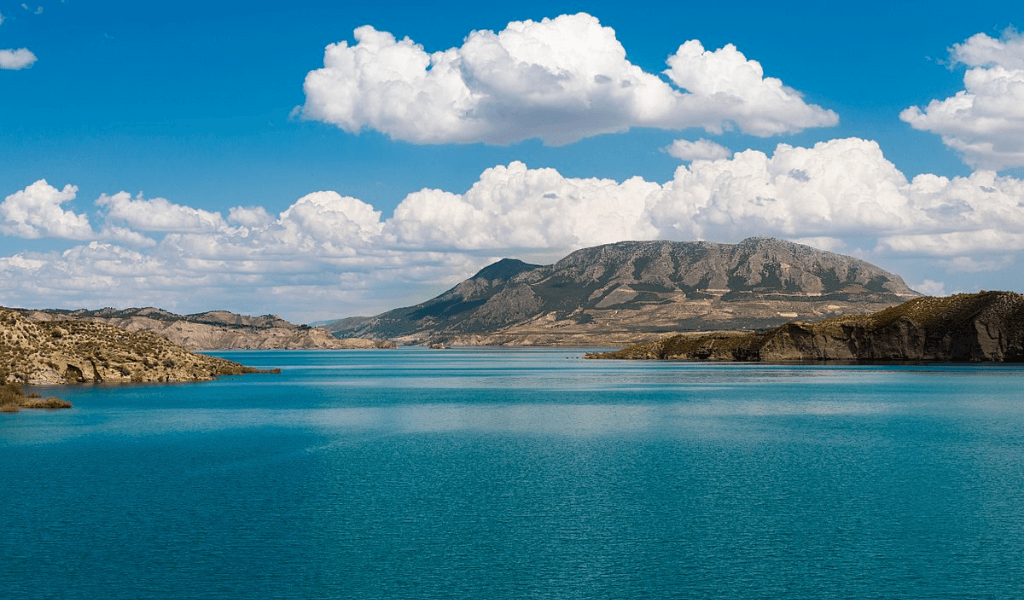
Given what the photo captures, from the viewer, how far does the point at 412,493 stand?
160 ft

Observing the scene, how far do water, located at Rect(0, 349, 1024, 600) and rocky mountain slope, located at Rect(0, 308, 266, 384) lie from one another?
41537mm

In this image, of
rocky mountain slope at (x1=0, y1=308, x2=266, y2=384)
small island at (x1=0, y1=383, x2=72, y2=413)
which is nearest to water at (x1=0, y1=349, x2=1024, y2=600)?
small island at (x1=0, y1=383, x2=72, y2=413)

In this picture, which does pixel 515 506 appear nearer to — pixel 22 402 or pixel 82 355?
pixel 22 402

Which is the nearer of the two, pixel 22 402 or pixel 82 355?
pixel 22 402

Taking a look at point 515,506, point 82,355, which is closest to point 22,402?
point 82,355

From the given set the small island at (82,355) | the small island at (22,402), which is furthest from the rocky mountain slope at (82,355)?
the small island at (22,402)

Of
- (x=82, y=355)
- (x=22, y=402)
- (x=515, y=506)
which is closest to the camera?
(x=515, y=506)

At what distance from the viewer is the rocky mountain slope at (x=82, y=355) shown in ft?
429

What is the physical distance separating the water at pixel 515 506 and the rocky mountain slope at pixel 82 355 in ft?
136

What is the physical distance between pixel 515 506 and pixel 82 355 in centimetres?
11932

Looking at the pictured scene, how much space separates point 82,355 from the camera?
142375 millimetres

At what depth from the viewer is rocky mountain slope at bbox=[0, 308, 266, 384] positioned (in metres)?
131

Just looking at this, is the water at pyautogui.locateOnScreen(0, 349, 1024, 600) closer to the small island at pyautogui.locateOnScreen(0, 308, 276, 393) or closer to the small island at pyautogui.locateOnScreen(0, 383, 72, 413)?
the small island at pyautogui.locateOnScreen(0, 383, 72, 413)

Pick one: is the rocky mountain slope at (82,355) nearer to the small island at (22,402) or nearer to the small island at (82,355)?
the small island at (82,355)
